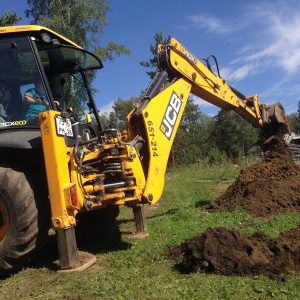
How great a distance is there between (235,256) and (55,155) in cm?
210

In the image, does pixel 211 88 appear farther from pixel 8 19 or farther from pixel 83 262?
pixel 8 19

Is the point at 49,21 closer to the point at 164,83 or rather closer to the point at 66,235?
the point at 164,83

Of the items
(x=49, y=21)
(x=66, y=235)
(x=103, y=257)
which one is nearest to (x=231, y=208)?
(x=103, y=257)

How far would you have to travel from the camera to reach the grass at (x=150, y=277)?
3551mm

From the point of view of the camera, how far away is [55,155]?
4355mm

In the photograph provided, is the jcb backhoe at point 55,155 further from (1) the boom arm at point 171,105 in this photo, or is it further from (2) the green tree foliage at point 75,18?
(2) the green tree foliage at point 75,18

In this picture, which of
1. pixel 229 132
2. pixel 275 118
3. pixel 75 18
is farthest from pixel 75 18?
pixel 229 132

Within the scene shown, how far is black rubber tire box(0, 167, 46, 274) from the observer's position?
4391mm

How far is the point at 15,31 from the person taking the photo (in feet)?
15.6

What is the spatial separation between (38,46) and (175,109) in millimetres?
2097

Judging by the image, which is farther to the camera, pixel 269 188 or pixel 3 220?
pixel 269 188

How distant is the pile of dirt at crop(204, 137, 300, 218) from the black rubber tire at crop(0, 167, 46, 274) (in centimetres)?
373

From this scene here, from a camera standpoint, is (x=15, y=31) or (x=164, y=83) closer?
(x=15, y=31)

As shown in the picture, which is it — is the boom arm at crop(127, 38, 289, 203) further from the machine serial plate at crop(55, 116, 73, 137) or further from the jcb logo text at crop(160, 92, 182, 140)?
the machine serial plate at crop(55, 116, 73, 137)
